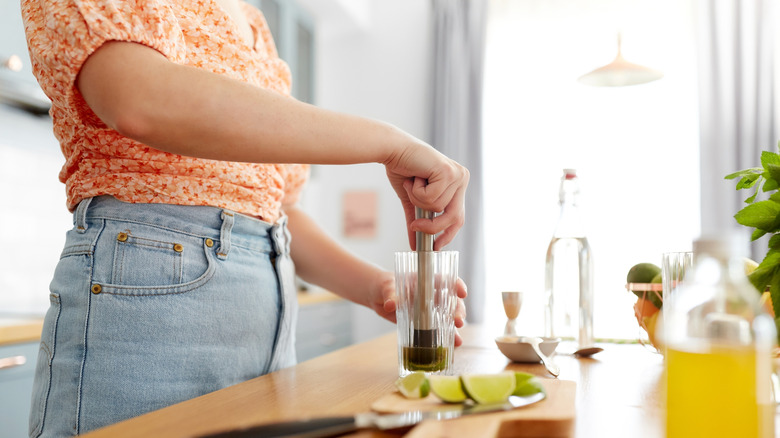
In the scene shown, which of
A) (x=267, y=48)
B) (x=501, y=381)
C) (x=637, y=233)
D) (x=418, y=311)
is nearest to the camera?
(x=501, y=381)

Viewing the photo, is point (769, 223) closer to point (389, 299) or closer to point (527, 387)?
point (527, 387)

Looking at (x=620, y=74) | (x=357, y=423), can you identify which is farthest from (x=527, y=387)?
(x=620, y=74)

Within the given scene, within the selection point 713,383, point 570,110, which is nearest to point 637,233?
point 570,110

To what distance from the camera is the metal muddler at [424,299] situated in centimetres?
76

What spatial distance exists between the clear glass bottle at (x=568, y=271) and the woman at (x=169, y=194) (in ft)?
1.22

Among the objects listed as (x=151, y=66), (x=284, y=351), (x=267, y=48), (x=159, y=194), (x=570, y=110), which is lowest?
(x=284, y=351)

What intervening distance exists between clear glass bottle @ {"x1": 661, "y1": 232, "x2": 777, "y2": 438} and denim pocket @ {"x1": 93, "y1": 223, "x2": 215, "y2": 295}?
59cm

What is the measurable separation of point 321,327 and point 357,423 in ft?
9.63

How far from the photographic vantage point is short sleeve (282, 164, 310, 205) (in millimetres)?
1093

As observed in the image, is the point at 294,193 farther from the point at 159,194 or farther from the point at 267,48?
the point at 159,194

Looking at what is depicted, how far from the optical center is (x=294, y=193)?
3.77ft

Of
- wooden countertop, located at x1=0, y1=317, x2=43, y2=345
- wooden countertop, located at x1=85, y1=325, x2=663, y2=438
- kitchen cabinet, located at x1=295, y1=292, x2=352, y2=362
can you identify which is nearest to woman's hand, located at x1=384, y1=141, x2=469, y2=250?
wooden countertop, located at x1=85, y1=325, x2=663, y2=438

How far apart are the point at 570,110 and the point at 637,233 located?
2.73ft

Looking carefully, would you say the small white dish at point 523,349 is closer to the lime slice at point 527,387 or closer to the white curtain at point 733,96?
the lime slice at point 527,387
